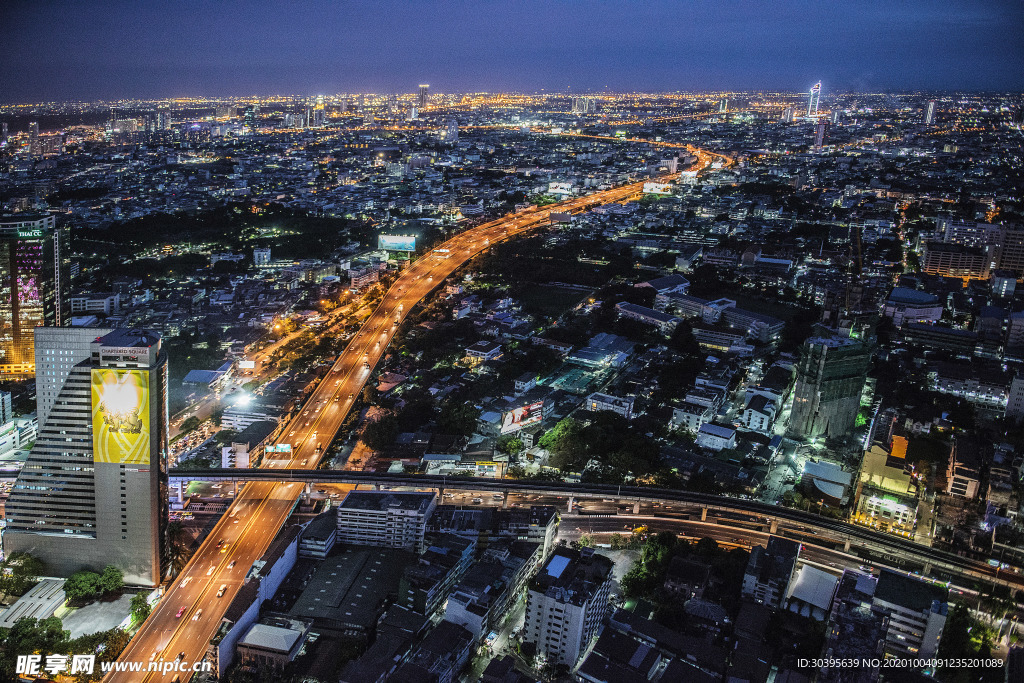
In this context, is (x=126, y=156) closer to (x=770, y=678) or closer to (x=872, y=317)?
(x=872, y=317)

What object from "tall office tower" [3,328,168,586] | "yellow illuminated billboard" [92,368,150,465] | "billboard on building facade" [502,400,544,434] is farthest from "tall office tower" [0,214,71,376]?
"billboard on building facade" [502,400,544,434]

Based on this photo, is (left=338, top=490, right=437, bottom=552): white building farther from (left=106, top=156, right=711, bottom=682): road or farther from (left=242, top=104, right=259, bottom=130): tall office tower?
(left=242, top=104, right=259, bottom=130): tall office tower

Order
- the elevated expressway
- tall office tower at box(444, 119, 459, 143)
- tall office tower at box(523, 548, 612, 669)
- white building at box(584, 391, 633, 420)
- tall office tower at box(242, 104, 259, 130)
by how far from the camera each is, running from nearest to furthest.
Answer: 1. tall office tower at box(523, 548, 612, 669)
2. the elevated expressway
3. white building at box(584, 391, 633, 420)
4. tall office tower at box(444, 119, 459, 143)
5. tall office tower at box(242, 104, 259, 130)

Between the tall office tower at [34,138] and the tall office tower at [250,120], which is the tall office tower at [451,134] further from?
the tall office tower at [34,138]

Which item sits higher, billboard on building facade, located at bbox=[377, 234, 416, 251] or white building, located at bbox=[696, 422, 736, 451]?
billboard on building facade, located at bbox=[377, 234, 416, 251]

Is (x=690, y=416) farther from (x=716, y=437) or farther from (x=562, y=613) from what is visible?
(x=562, y=613)

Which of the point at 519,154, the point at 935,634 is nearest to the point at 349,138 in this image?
the point at 519,154

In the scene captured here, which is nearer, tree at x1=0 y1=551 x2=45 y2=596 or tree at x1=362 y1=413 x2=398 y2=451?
tree at x1=0 y1=551 x2=45 y2=596
